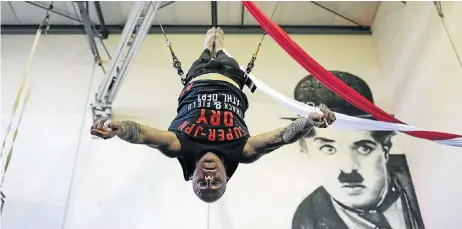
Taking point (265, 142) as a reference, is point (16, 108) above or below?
above

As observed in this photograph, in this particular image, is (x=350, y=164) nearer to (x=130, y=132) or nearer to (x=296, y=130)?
(x=296, y=130)

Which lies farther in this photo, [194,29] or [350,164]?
[194,29]

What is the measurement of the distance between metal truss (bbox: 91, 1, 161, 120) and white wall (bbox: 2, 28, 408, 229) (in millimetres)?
224

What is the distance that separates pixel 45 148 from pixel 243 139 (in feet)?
11.0

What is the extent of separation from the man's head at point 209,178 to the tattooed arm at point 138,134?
0.57ft

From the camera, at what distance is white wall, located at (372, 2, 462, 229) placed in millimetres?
4703

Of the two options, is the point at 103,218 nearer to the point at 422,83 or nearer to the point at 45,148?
the point at 45,148

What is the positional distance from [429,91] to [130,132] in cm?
363

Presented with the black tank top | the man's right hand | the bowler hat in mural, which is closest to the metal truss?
the bowler hat in mural

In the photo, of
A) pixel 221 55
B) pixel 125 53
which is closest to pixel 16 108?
pixel 125 53

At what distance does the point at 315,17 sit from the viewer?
670 centimetres

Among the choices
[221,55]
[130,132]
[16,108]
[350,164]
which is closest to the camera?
[130,132]

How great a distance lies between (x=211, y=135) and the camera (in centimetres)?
275

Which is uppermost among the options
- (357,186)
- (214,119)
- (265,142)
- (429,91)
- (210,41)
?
(429,91)
